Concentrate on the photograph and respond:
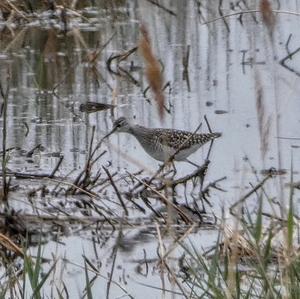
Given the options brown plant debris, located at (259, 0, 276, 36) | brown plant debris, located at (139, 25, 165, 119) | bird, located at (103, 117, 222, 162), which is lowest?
bird, located at (103, 117, 222, 162)


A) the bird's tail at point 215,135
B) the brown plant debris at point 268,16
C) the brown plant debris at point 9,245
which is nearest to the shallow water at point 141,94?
the bird's tail at point 215,135

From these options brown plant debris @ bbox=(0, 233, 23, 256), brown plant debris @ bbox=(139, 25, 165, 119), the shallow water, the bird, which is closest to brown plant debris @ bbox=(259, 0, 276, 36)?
brown plant debris @ bbox=(139, 25, 165, 119)

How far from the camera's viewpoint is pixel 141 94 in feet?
25.7

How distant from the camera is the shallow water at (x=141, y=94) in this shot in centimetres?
595

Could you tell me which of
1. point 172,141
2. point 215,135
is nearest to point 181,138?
point 172,141

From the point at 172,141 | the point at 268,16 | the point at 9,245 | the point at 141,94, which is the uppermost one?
the point at 268,16

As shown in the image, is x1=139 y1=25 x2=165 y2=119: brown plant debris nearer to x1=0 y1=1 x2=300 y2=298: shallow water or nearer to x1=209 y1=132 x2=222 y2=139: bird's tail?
x1=0 y1=1 x2=300 y2=298: shallow water

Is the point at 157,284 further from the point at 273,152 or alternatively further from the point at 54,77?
the point at 54,77

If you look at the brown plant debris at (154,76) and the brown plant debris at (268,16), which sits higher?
the brown plant debris at (268,16)

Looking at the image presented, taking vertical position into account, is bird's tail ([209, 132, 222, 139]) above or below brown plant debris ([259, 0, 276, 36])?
below

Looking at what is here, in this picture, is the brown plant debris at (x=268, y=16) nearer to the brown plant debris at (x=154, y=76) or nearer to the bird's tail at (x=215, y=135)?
the brown plant debris at (x=154, y=76)

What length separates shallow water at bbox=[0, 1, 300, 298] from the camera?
19.5 ft

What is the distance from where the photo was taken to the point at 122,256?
5105 mm

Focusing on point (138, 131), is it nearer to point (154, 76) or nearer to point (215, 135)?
point (215, 135)
